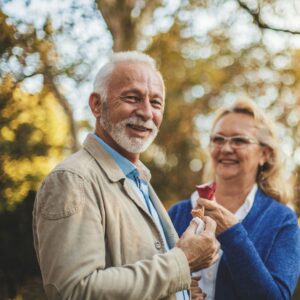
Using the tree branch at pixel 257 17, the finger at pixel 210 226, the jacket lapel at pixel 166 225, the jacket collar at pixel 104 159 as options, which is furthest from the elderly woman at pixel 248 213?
the tree branch at pixel 257 17

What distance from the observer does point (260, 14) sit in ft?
24.9

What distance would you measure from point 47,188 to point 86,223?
0.73 ft

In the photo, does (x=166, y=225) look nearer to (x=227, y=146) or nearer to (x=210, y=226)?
(x=210, y=226)

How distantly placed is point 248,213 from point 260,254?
35cm

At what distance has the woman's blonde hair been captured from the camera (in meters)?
3.48

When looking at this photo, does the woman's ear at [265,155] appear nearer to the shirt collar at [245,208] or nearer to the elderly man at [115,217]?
the shirt collar at [245,208]

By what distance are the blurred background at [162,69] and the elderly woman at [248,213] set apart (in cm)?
135

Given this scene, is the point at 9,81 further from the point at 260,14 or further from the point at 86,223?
the point at 260,14

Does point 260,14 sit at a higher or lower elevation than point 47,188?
higher

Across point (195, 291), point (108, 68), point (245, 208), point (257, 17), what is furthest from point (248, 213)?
point (257, 17)

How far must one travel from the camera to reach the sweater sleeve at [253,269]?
2.70 metres

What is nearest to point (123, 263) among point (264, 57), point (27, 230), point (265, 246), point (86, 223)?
point (86, 223)

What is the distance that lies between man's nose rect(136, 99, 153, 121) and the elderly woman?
572 millimetres

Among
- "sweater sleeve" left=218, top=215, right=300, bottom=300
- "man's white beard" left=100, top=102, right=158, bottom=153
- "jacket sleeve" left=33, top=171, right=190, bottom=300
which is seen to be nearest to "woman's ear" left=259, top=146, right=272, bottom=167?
"sweater sleeve" left=218, top=215, right=300, bottom=300
